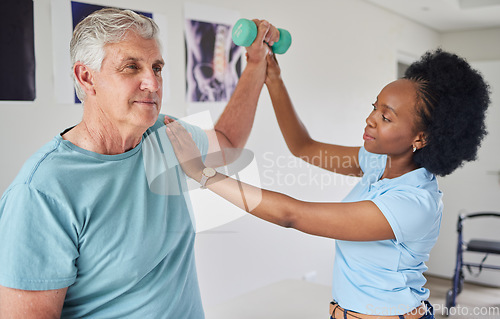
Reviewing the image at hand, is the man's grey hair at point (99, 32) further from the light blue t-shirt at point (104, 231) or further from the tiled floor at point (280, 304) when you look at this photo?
the tiled floor at point (280, 304)

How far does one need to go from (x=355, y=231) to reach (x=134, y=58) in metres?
0.72

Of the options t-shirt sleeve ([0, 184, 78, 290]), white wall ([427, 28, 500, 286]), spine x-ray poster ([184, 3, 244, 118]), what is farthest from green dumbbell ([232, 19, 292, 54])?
white wall ([427, 28, 500, 286])

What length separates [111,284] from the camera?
105 cm

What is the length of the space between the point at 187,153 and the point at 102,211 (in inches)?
11.0

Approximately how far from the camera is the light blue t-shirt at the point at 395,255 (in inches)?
47.8

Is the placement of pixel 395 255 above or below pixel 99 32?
below

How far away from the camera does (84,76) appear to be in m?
1.10

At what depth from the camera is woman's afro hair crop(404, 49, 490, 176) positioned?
3.97 feet

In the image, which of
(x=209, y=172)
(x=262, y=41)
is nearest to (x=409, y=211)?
(x=209, y=172)

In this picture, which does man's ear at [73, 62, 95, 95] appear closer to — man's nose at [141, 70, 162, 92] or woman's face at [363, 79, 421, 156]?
man's nose at [141, 70, 162, 92]

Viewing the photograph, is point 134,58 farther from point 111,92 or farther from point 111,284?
point 111,284

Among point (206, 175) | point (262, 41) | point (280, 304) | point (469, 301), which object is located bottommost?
point (469, 301)

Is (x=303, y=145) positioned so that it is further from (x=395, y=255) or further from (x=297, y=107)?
(x=297, y=107)

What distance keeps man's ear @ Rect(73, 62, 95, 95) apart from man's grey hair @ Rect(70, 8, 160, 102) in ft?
0.04
